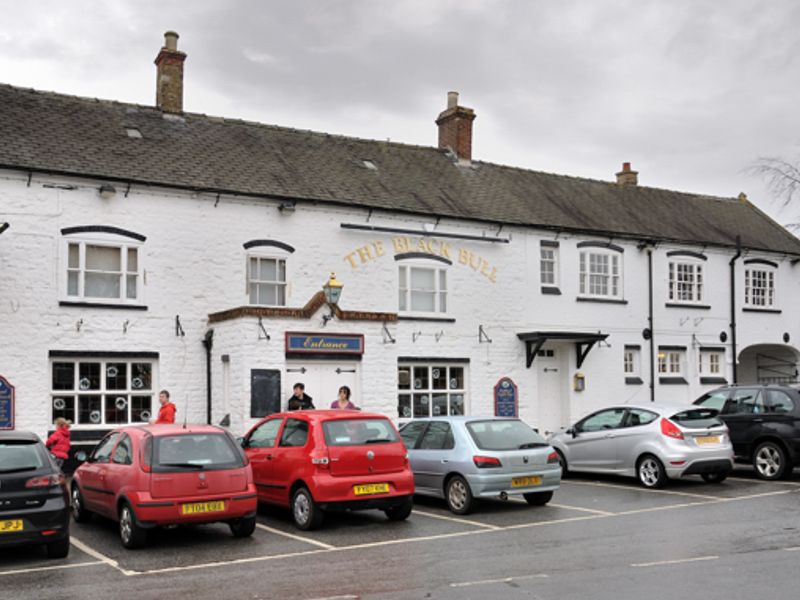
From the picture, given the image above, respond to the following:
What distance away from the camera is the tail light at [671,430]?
53.0 ft

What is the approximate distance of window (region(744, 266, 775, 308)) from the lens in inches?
1165

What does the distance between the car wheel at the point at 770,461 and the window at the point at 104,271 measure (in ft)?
42.3

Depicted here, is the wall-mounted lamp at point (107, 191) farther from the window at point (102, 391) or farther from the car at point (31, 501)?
the car at point (31, 501)

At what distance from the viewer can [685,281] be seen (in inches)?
1110

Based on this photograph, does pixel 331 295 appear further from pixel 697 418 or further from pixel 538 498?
pixel 697 418

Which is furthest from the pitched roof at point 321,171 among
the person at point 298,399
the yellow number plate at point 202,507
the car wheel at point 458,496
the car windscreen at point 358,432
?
the yellow number plate at point 202,507

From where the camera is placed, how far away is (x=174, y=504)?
431 inches

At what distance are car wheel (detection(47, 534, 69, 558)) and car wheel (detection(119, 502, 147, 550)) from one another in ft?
2.50

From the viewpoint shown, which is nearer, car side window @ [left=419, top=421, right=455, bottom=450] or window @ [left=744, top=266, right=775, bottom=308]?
car side window @ [left=419, top=421, right=455, bottom=450]

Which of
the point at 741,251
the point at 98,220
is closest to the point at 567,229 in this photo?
the point at 741,251

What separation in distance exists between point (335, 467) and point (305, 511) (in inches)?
29.9

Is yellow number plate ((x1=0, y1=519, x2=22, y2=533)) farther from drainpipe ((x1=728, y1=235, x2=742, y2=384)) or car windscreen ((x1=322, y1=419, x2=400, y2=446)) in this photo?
drainpipe ((x1=728, y1=235, x2=742, y2=384))

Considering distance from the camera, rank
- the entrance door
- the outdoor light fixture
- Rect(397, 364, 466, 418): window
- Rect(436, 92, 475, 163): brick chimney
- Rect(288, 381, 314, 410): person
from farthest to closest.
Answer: Rect(436, 92, 475, 163): brick chimney
Rect(397, 364, 466, 418): window
the outdoor light fixture
the entrance door
Rect(288, 381, 314, 410): person

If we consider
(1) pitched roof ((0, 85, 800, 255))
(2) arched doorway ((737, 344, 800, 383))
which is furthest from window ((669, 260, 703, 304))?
(2) arched doorway ((737, 344, 800, 383))
